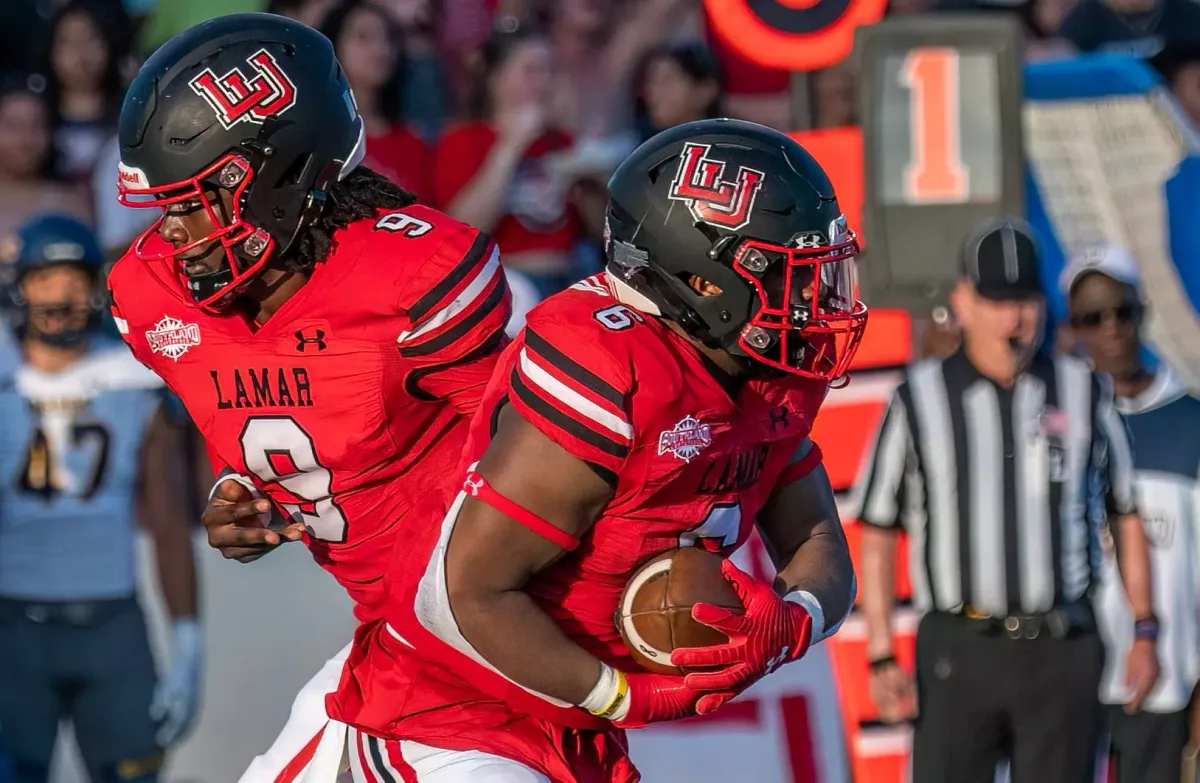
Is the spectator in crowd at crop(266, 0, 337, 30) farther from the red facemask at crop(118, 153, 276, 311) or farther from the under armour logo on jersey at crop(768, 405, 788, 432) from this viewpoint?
the under armour logo on jersey at crop(768, 405, 788, 432)

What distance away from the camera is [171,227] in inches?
122

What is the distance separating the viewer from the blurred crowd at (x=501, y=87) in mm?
6125

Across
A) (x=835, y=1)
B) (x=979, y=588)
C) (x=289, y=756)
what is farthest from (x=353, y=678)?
(x=835, y=1)

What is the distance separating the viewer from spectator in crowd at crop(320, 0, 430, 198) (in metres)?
6.14

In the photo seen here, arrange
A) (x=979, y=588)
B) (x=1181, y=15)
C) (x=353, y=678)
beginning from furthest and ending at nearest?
1. (x=1181, y=15)
2. (x=979, y=588)
3. (x=353, y=678)

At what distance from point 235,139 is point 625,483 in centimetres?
97

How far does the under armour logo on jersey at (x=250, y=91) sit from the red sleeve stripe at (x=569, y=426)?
861 millimetres

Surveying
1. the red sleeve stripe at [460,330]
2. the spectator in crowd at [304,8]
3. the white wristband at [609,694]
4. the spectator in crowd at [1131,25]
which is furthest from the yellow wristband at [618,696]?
the spectator in crowd at [1131,25]

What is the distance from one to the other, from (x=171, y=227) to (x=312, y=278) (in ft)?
0.82

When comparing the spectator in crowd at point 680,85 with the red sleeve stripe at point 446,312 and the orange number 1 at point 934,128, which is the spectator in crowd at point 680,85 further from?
the red sleeve stripe at point 446,312

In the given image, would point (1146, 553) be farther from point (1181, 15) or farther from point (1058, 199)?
point (1181, 15)

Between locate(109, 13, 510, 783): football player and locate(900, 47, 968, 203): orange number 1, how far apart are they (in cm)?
252

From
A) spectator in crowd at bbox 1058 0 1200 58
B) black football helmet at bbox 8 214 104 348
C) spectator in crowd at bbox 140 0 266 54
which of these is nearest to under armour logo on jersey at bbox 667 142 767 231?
black football helmet at bbox 8 214 104 348

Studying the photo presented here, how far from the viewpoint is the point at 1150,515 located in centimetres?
526
